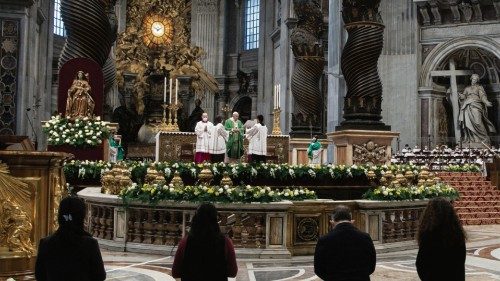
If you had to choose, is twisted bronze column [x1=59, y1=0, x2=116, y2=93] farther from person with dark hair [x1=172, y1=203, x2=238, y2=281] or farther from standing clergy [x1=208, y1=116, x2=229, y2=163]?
person with dark hair [x1=172, y1=203, x2=238, y2=281]

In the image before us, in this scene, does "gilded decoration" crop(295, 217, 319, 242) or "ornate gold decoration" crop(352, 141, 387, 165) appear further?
"ornate gold decoration" crop(352, 141, 387, 165)

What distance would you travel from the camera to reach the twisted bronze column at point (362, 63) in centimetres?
1334

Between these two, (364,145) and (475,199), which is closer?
(364,145)

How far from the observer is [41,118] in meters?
29.7

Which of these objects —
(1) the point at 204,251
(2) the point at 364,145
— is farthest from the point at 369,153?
(1) the point at 204,251

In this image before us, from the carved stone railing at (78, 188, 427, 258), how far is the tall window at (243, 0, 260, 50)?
102ft

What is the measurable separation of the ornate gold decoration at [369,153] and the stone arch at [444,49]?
1132 centimetres

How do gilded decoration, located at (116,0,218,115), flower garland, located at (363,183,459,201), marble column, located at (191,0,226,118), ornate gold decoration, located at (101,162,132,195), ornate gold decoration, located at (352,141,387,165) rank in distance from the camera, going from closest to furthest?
ornate gold decoration, located at (101,162,132,195) → flower garland, located at (363,183,459,201) → ornate gold decoration, located at (352,141,387,165) → gilded decoration, located at (116,0,218,115) → marble column, located at (191,0,226,118)

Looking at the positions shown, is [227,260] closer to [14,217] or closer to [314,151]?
[14,217]

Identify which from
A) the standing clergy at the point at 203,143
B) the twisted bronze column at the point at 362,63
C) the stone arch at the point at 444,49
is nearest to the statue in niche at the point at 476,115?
the stone arch at the point at 444,49

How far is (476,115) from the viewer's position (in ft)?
77.5

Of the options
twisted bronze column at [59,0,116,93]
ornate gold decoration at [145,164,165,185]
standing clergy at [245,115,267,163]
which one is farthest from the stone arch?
ornate gold decoration at [145,164,165,185]

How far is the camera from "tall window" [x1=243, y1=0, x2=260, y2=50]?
131 feet

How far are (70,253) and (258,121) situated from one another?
1269 centimetres
